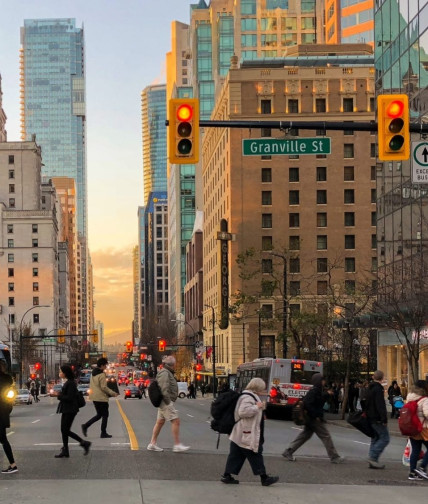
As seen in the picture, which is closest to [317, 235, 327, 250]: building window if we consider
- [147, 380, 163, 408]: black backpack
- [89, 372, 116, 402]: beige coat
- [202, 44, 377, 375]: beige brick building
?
[202, 44, 377, 375]: beige brick building

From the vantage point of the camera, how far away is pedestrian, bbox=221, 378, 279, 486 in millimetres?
12680

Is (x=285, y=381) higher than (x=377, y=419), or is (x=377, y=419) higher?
(x=377, y=419)

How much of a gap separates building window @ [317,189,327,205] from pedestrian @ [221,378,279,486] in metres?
82.8

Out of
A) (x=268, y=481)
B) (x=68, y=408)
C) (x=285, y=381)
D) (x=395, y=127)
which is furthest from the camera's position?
(x=285, y=381)

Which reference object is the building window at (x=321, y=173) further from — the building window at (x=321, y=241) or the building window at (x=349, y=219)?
the building window at (x=321, y=241)

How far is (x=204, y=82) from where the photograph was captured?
163250 millimetres

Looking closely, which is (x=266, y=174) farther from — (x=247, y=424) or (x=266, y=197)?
(x=247, y=424)

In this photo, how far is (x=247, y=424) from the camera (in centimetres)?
1273

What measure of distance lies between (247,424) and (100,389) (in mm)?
8330

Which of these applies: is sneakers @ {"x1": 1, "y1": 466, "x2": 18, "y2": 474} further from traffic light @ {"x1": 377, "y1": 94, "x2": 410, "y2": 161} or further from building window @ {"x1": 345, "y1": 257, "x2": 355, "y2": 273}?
building window @ {"x1": 345, "y1": 257, "x2": 355, "y2": 273}

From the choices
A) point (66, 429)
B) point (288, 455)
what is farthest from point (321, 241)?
point (66, 429)

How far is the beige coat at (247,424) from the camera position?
41.5 feet

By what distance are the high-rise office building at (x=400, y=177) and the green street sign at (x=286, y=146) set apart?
69.4 feet

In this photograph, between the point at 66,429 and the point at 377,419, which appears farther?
the point at 66,429
